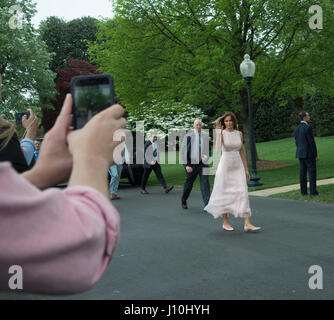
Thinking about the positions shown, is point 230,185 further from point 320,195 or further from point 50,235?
point 50,235

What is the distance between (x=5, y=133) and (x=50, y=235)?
0.88m

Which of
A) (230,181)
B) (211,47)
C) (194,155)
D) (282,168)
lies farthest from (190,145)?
(282,168)

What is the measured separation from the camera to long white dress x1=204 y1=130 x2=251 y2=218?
757cm

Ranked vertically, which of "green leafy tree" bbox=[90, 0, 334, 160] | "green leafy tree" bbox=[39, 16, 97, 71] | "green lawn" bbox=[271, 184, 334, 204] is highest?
"green leafy tree" bbox=[39, 16, 97, 71]

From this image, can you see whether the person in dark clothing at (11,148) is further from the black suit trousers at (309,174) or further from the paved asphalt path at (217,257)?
the black suit trousers at (309,174)

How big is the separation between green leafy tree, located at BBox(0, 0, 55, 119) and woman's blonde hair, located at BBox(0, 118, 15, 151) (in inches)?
1082

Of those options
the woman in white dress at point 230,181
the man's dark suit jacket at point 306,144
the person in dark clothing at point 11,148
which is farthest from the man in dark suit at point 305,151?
the person in dark clothing at point 11,148

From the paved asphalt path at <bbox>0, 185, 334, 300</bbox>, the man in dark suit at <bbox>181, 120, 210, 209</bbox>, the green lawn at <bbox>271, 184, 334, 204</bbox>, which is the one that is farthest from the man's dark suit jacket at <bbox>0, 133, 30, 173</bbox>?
the green lawn at <bbox>271, 184, 334, 204</bbox>

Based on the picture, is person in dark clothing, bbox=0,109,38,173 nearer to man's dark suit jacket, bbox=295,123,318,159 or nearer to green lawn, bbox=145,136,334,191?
man's dark suit jacket, bbox=295,123,318,159

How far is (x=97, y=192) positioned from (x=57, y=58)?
137ft

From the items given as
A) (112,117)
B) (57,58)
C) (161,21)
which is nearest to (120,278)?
(112,117)

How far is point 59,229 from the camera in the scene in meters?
0.80

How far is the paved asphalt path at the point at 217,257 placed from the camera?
4.25 meters

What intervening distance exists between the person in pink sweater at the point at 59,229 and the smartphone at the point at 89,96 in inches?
10.5
